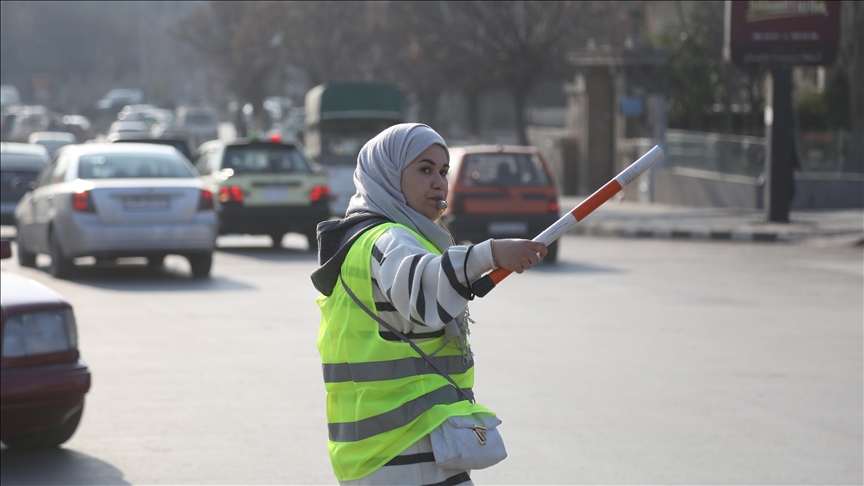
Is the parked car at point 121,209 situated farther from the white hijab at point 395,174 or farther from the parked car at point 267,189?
the white hijab at point 395,174

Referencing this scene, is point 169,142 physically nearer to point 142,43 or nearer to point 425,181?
point 142,43

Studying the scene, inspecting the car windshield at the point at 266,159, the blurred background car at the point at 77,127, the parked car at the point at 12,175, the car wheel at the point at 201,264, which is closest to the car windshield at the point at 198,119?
the blurred background car at the point at 77,127

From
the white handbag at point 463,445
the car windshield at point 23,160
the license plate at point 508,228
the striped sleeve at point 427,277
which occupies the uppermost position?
the striped sleeve at point 427,277

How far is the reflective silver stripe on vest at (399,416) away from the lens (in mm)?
3039

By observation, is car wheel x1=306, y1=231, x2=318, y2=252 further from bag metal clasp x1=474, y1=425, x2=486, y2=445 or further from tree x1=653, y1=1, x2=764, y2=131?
tree x1=653, y1=1, x2=764, y2=131

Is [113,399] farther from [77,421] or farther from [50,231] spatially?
[50,231]

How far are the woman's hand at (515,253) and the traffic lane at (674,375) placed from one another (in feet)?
10.8

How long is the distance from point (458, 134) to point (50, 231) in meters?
44.2

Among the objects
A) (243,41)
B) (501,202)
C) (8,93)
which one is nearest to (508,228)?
(501,202)

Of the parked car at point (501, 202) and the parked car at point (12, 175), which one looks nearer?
the parked car at point (501, 202)

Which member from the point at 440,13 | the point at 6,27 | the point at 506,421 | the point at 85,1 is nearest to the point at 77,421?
the point at 506,421

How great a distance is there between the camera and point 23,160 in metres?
18.9

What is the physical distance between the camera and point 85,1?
11305 millimetres

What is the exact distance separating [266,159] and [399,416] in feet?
51.9
